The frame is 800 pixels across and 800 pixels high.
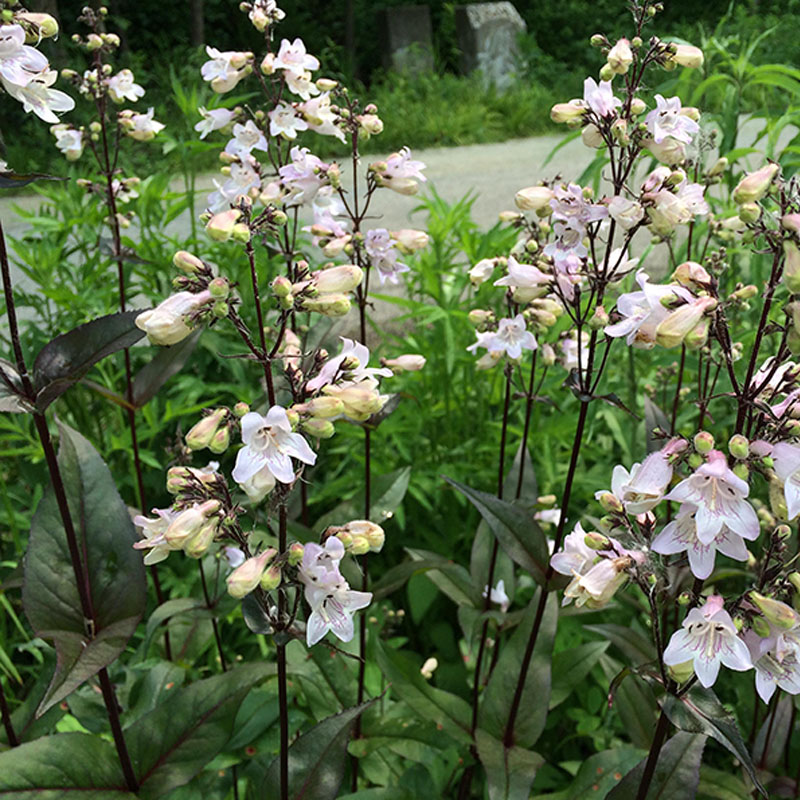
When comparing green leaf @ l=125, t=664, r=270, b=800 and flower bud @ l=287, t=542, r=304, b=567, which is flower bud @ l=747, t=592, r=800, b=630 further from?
green leaf @ l=125, t=664, r=270, b=800

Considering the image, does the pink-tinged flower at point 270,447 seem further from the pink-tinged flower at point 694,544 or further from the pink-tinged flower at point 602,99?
the pink-tinged flower at point 602,99

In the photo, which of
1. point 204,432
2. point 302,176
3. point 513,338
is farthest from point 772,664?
point 302,176

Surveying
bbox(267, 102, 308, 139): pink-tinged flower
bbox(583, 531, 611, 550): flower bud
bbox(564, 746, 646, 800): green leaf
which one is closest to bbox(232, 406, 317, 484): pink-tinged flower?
bbox(583, 531, 611, 550): flower bud

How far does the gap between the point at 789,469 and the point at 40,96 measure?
4.80 ft

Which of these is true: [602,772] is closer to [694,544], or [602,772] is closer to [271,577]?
[694,544]

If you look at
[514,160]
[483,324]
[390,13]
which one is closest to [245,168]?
[483,324]

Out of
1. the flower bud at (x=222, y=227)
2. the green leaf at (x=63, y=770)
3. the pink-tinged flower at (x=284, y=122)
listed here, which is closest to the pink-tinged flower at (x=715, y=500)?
the flower bud at (x=222, y=227)

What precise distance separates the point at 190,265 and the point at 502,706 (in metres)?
1.30

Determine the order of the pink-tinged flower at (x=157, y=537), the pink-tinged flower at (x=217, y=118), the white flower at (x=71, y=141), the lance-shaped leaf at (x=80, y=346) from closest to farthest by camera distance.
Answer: the pink-tinged flower at (x=157, y=537)
the lance-shaped leaf at (x=80, y=346)
the pink-tinged flower at (x=217, y=118)
the white flower at (x=71, y=141)

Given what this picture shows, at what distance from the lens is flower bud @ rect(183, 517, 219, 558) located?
1270 mm

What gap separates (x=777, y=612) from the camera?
1198 millimetres

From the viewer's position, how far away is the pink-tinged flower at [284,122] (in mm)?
2113

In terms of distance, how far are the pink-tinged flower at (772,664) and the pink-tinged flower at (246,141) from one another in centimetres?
166

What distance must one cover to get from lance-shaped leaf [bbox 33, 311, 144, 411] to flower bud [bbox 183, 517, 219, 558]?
467 mm
